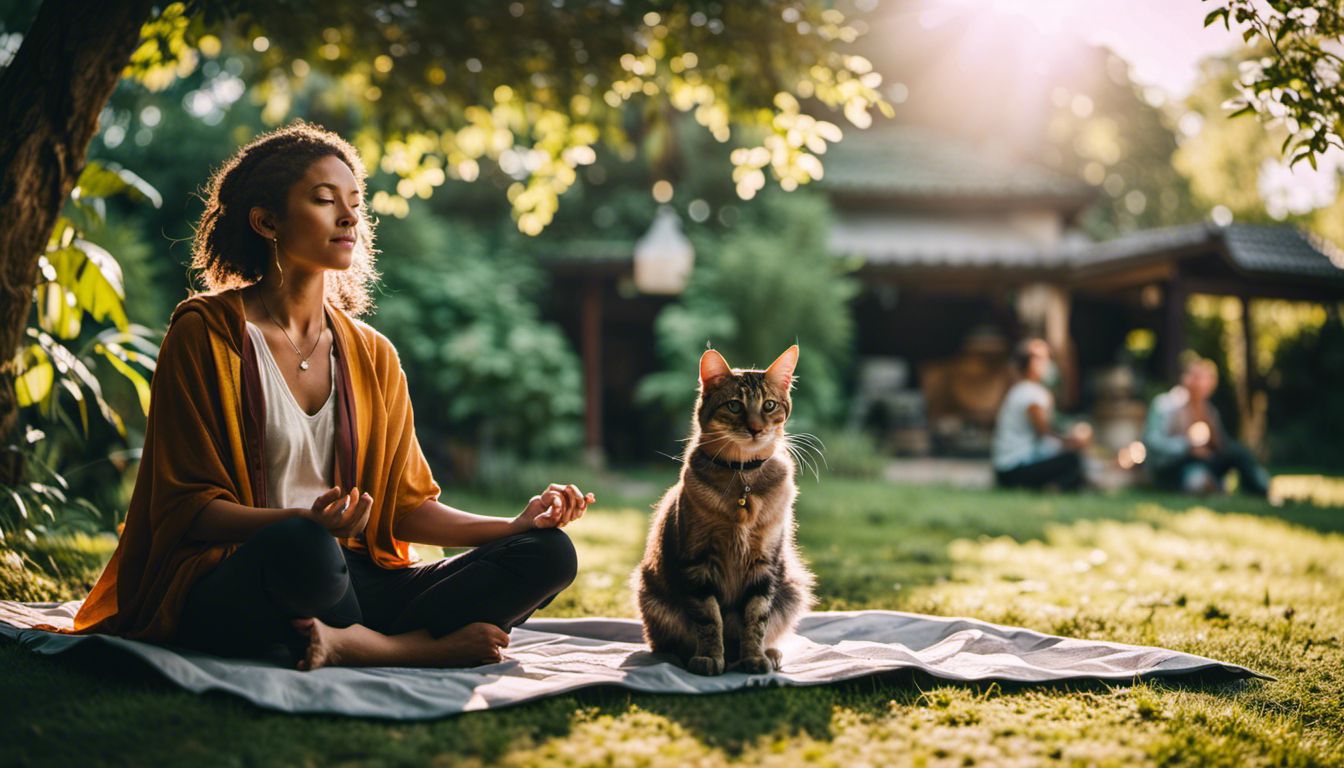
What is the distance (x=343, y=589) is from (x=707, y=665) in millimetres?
1092

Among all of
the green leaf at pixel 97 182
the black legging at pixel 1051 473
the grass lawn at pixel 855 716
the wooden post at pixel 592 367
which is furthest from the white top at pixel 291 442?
the wooden post at pixel 592 367

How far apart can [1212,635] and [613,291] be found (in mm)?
11447

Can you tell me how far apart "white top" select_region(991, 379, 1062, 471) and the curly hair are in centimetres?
759

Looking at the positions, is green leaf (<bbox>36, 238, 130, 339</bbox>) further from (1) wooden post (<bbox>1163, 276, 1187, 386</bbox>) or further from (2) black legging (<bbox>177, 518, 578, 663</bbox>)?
(1) wooden post (<bbox>1163, 276, 1187, 386</bbox>)

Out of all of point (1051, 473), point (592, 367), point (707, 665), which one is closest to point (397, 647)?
point (707, 665)

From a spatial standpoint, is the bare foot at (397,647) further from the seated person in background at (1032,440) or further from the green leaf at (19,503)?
the seated person in background at (1032,440)

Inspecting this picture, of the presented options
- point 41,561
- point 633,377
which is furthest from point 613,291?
point 41,561

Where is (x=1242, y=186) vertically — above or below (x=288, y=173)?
above

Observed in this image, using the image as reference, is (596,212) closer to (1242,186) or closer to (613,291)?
(613,291)

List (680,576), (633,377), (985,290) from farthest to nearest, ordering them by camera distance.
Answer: (985,290) < (633,377) < (680,576)

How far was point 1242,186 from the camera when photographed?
90.3 feet

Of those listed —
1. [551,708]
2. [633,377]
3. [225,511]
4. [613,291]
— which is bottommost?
[551,708]

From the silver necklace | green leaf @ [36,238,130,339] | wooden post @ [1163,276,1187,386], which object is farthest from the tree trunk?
wooden post @ [1163,276,1187,386]

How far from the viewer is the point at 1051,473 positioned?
31.1ft
